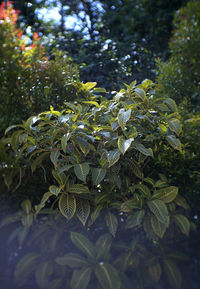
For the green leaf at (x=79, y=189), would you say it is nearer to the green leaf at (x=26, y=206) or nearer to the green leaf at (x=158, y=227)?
the green leaf at (x=26, y=206)

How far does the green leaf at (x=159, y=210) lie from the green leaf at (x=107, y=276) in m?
0.55

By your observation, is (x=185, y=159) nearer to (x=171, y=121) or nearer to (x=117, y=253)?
(x=171, y=121)

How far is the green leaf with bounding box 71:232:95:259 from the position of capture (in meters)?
2.53

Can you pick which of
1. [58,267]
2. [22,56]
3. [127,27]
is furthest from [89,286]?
[127,27]

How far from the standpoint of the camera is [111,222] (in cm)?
253

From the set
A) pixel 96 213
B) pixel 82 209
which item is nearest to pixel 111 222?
pixel 96 213

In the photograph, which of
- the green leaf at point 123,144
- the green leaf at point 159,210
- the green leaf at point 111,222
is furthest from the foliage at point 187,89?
the green leaf at point 111,222

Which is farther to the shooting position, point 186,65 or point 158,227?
point 186,65

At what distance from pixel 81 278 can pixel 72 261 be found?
0.61 feet

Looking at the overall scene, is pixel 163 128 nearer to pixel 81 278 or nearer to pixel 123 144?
pixel 123 144

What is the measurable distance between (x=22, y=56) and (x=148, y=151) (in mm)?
1340

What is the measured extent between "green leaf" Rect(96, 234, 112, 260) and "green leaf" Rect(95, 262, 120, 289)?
77mm

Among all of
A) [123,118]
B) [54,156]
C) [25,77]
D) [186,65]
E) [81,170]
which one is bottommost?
[81,170]

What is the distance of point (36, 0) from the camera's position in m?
5.72
